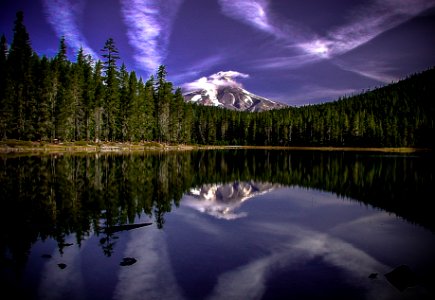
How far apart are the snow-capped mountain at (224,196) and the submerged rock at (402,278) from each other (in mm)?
7690

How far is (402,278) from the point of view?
7.96 metres

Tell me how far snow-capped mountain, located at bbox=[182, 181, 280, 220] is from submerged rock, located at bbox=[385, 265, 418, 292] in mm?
7690

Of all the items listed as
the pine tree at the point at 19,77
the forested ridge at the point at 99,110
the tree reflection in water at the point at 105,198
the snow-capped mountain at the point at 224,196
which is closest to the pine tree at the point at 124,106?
the forested ridge at the point at 99,110

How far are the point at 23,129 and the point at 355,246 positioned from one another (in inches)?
2325

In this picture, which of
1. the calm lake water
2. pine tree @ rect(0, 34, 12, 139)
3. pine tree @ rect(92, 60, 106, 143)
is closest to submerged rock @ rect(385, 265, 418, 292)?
the calm lake water

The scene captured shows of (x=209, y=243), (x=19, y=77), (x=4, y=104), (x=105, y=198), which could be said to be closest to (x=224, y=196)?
(x=105, y=198)

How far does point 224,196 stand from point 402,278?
13.1m

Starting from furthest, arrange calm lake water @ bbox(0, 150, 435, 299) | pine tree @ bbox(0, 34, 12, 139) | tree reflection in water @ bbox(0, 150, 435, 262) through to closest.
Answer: pine tree @ bbox(0, 34, 12, 139) < tree reflection in water @ bbox(0, 150, 435, 262) < calm lake water @ bbox(0, 150, 435, 299)

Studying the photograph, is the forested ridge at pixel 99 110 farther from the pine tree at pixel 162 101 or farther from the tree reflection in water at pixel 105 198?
the tree reflection in water at pixel 105 198

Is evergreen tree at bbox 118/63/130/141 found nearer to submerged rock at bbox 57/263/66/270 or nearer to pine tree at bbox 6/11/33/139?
pine tree at bbox 6/11/33/139

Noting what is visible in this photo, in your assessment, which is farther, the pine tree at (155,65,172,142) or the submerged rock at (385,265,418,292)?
the pine tree at (155,65,172,142)

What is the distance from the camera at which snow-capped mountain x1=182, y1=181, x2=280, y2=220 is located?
16141 mm

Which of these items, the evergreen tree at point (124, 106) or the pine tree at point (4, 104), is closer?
the pine tree at point (4, 104)

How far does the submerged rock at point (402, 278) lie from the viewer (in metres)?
7.72
